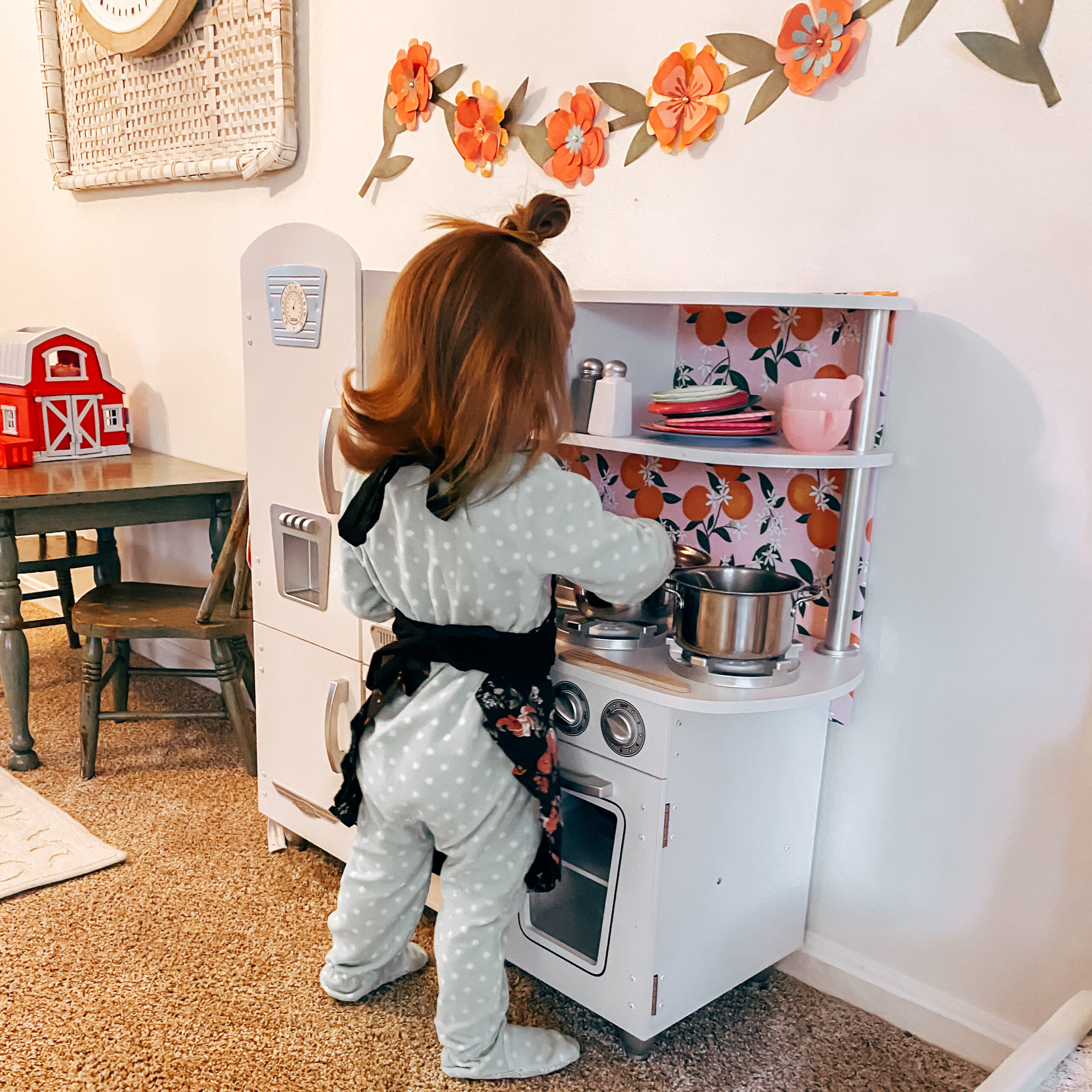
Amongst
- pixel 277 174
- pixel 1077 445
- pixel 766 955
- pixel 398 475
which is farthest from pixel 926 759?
pixel 277 174

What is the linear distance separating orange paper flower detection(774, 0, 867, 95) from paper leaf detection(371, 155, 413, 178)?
0.98m

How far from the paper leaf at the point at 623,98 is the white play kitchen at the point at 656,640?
36 cm

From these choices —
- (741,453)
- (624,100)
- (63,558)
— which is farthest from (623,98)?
(63,558)

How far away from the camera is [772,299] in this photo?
4.91 ft

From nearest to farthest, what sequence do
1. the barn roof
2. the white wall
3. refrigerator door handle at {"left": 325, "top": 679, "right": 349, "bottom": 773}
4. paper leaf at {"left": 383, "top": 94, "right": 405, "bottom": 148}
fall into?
the white wall
refrigerator door handle at {"left": 325, "top": 679, "right": 349, "bottom": 773}
paper leaf at {"left": 383, "top": 94, "right": 405, "bottom": 148}
the barn roof

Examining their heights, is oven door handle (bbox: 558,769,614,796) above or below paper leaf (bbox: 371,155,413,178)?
below

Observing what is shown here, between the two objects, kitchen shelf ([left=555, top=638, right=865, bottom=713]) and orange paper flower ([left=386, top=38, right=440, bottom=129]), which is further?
orange paper flower ([left=386, top=38, right=440, bottom=129])

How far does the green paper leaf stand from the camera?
191 cm

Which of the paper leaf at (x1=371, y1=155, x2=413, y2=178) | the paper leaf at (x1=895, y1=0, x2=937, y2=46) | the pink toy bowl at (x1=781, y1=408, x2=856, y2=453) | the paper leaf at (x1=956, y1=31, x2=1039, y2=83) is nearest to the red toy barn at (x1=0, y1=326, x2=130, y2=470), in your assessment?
the paper leaf at (x1=371, y1=155, x2=413, y2=178)

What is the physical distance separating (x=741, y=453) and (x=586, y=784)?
1.90ft

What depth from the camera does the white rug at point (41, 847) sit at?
220cm

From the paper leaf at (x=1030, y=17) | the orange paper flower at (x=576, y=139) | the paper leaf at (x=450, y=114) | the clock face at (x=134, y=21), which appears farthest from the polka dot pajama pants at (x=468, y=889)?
the clock face at (x=134, y=21)

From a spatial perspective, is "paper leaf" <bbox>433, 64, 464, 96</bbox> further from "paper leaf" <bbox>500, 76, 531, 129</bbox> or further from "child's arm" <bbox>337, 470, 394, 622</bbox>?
"child's arm" <bbox>337, 470, 394, 622</bbox>

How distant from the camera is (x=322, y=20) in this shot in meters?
2.52
